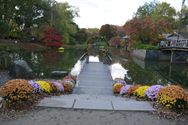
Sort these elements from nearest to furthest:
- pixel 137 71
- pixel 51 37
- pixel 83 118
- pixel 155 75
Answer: pixel 83 118 < pixel 155 75 < pixel 137 71 < pixel 51 37

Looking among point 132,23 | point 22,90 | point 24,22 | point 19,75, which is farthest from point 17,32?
point 22,90

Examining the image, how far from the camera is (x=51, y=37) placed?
218 feet

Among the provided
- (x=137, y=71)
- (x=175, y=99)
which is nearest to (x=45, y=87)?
(x=175, y=99)

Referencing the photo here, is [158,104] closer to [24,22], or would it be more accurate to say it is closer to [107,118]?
[107,118]

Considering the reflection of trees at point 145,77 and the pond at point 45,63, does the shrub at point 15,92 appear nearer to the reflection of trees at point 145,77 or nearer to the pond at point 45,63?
the pond at point 45,63

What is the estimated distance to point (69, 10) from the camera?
7988cm

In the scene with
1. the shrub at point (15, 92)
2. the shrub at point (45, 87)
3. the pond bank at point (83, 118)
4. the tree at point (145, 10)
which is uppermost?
the tree at point (145, 10)

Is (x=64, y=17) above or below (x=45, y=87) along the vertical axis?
above

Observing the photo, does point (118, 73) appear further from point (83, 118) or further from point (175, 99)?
point (83, 118)

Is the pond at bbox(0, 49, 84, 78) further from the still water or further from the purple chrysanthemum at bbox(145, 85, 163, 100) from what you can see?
the purple chrysanthemum at bbox(145, 85, 163, 100)

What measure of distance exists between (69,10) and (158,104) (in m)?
73.9

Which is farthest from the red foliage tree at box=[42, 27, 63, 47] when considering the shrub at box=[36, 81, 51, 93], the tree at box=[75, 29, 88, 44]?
the shrub at box=[36, 81, 51, 93]

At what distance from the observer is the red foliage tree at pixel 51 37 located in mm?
64625

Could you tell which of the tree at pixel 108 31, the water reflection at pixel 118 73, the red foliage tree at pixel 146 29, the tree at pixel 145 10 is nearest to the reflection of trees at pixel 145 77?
the water reflection at pixel 118 73
